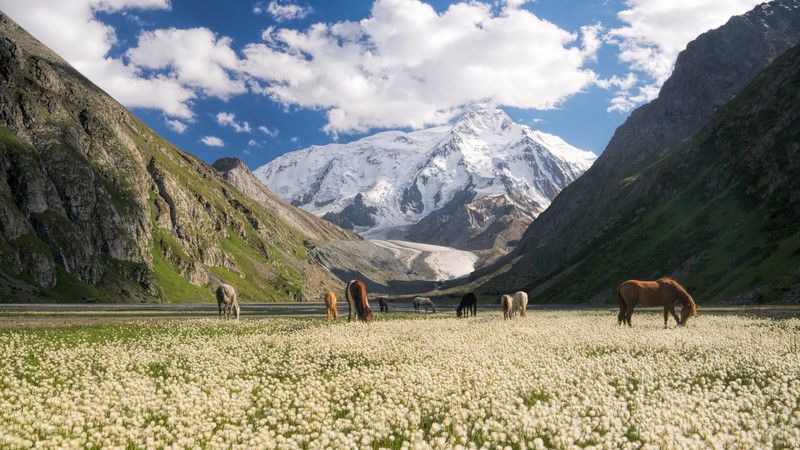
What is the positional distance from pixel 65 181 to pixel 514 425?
485ft

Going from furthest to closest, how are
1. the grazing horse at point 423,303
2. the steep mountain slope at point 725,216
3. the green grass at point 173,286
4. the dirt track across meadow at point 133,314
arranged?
the green grass at point 173,286 → the steep mountain slope at point 725,216 → the grazing horse at point 423,303 → the dirt track across meadow at point 133,314

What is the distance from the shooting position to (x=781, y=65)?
5007 inches

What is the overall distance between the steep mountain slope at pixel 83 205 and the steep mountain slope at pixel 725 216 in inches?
4207

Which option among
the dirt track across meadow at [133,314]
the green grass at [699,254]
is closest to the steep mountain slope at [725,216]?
the green grass at [699,254]

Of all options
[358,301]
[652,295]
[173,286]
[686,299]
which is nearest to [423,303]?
[358,301]

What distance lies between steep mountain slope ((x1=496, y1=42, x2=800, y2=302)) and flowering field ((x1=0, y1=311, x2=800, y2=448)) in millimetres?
56693

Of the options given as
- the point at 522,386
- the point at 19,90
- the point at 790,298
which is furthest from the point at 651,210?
the point at 19,90

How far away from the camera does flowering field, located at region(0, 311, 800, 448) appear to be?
9.63m

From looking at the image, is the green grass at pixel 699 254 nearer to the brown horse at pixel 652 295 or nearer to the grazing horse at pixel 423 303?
the brown horse at pixel 652 295

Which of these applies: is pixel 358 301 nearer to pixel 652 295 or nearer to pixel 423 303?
pixel 652 295

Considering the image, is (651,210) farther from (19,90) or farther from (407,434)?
(19,90)

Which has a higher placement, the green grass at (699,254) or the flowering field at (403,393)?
the green grass at (699,254)

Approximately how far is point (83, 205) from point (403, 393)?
468ft

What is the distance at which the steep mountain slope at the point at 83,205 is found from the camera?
10975 centimetres
